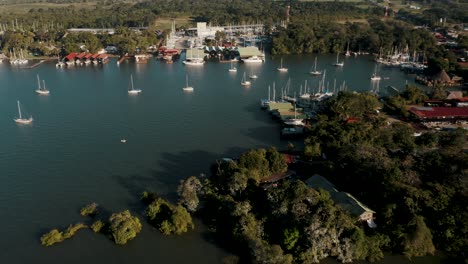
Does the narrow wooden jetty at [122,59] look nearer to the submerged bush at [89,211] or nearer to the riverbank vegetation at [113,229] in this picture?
the submerged bush at [89,211]

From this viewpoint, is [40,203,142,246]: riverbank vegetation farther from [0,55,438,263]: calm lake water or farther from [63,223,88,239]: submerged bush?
[0,55,438,263]: calm lake water

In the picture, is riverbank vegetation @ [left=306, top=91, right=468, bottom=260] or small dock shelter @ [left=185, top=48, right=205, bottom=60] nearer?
riverbank vegetation @ [left=306, top=91, right=468, bottom=260]

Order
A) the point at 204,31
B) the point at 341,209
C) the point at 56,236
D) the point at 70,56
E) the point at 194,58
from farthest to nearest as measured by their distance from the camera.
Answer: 1. the point at 204,31
2. the point at 70,56
3. the point at 194,58
4. the point at 56,236
5. the point at 341,209

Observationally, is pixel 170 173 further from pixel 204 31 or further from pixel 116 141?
pixel 204 31

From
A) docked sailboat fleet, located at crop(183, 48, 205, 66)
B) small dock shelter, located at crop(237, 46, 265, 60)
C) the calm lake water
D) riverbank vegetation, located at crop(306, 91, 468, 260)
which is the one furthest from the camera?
small dock shelter, located at crop(237, 46, 265, 60)

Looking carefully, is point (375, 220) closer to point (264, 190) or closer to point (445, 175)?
point (445, 175)

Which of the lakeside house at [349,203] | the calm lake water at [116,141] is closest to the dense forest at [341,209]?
the lakeside house at [349,203]

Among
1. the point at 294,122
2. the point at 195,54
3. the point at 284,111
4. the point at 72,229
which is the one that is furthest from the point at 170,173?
the point at 195,54

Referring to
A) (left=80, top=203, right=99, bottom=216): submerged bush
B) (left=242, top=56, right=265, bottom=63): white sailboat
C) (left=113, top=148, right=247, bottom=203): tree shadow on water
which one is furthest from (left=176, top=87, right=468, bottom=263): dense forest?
(left=242, top=56, right=265, bottom=63): white sailboat
